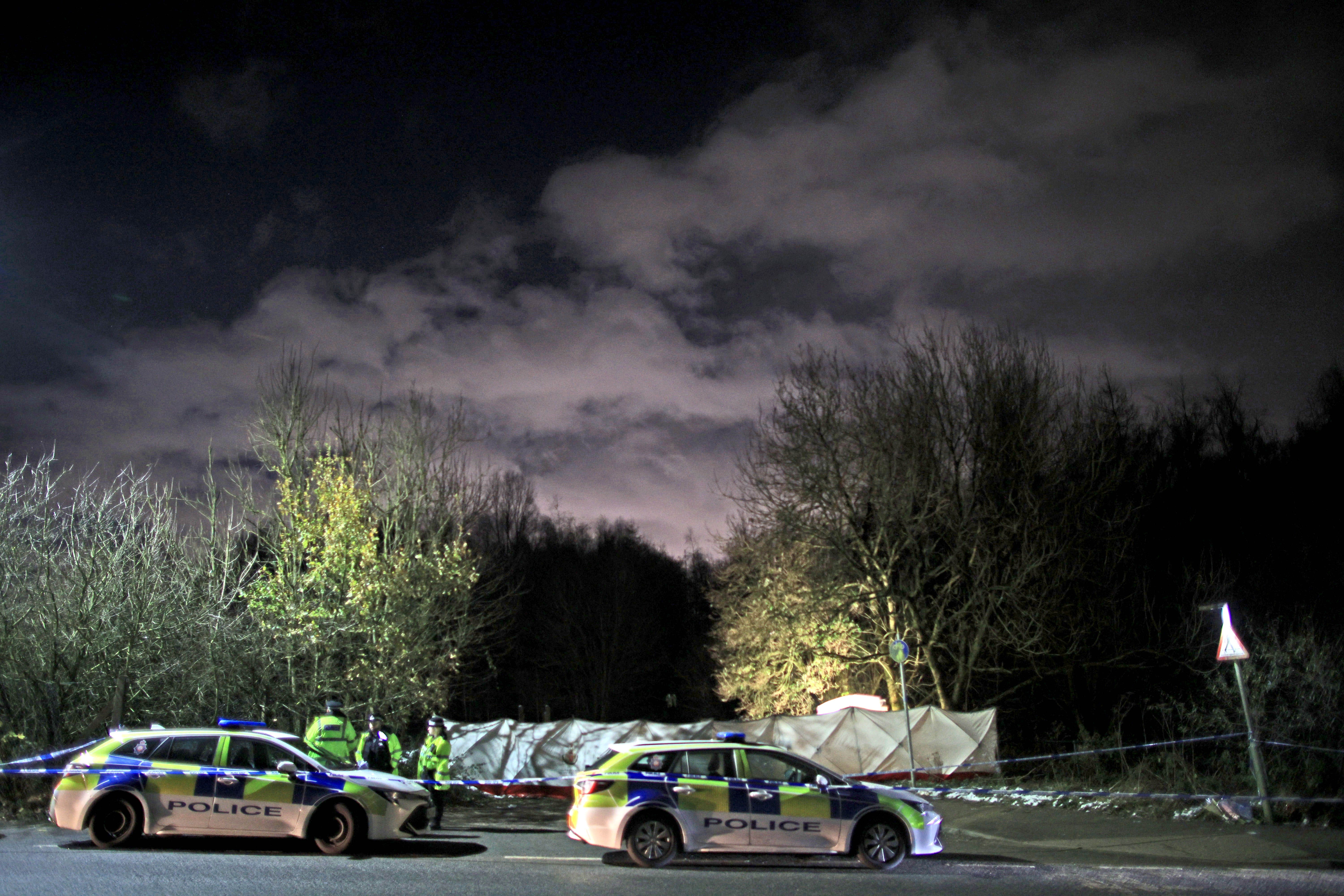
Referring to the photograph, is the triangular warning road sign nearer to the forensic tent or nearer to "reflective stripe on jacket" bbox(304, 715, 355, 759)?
the forensic tent

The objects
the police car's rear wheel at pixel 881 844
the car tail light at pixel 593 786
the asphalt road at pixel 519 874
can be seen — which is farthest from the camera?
the car tail light at pixel 593 786

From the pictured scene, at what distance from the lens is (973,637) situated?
1015 inches

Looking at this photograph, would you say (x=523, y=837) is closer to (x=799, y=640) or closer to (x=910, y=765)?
(x=910, y=765)

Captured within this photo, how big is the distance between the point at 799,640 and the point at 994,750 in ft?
24.6

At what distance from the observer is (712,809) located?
10414mm

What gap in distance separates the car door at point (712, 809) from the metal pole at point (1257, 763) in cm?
726

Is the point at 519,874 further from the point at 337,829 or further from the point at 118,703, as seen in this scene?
the point at 118,703

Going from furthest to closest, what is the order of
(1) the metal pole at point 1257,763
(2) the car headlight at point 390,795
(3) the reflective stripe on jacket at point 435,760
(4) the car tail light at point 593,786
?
(3) the reflective stripe on jacket at point 435,760 → (1) the metal pole at point 1257,763 → (2) the car headlight at point 390,795 → (4) the car tail light at point 593,786

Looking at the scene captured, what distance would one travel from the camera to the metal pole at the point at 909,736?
Answer: 648 inches

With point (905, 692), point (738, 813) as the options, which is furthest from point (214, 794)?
point (905, 692)

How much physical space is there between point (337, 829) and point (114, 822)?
2385 mm

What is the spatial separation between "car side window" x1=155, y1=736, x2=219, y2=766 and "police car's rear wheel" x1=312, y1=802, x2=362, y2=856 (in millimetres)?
1393

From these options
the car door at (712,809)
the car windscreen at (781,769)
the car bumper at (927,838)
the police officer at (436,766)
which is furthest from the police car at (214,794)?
the car bumper at (927,838)

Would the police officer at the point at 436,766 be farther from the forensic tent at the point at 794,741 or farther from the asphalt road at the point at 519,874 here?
the forensic tent at the point at 794,741
